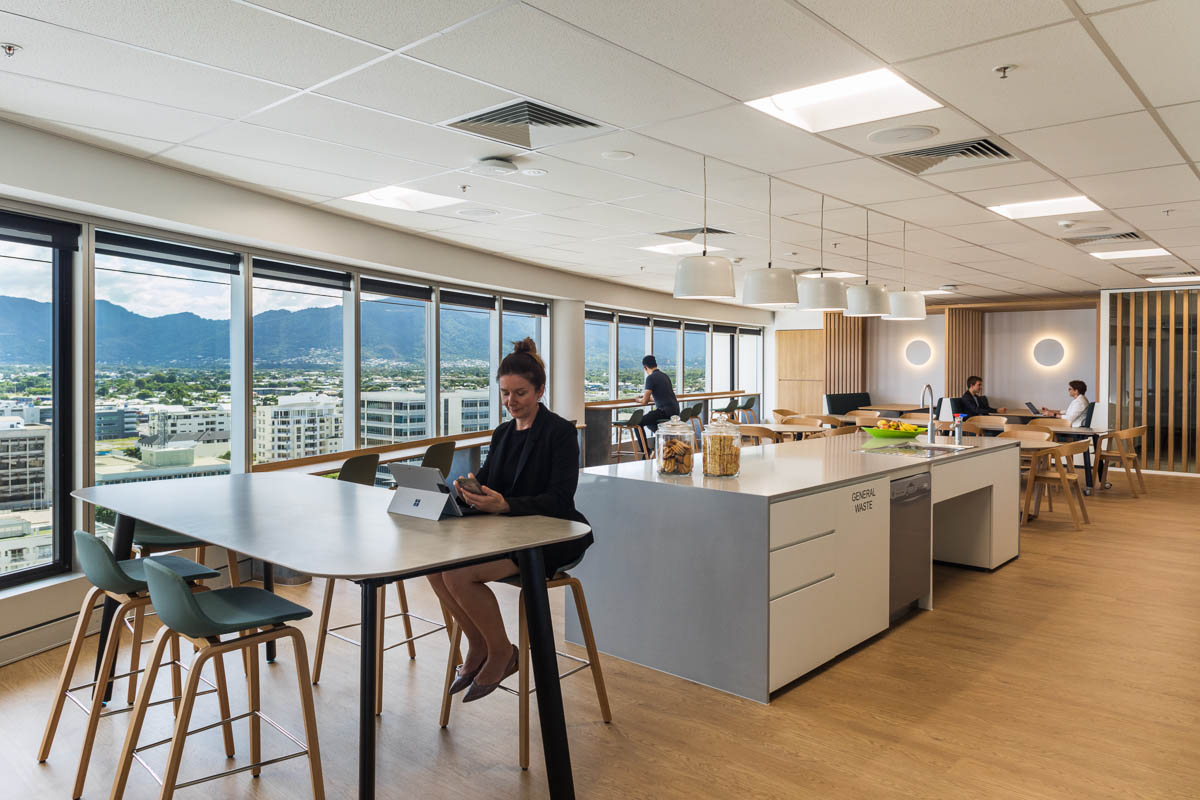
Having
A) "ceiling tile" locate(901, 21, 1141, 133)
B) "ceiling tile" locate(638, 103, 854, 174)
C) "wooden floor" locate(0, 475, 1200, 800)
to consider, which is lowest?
"wooden floor" locate(0, 475, 1200, 800)

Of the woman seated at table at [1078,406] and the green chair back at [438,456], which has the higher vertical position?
the woman seated at table at [1078,406]

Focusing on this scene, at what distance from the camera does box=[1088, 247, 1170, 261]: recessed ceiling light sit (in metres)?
7.79

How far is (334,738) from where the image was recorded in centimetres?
296

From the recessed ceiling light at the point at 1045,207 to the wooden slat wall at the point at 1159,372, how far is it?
6.66 meters

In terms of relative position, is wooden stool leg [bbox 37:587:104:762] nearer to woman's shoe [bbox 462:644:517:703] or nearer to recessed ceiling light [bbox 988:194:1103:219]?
woman's shoe [bbox 462:644:517:703]

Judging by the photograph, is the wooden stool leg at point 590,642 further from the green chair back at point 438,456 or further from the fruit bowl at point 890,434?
the fruit bowl at point 890,434

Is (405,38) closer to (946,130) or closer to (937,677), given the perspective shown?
(946,130)

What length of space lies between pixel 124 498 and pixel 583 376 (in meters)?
7.10

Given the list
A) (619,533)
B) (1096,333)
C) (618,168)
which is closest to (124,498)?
(619,533)

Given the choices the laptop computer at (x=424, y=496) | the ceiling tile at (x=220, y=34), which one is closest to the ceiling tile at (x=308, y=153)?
the ceiling tile at (x=220, y=34)

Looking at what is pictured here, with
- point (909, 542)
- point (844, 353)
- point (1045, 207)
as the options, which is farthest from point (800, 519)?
point (844, 353)

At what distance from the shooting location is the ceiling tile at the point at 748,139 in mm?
3836

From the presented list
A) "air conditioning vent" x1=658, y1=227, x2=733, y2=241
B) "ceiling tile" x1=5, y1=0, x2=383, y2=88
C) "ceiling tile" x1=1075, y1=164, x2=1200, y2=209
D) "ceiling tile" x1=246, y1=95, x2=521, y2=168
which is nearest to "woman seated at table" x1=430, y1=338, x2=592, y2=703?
"ceiling tile" x1=5, y1=0, x2=383, y2=88

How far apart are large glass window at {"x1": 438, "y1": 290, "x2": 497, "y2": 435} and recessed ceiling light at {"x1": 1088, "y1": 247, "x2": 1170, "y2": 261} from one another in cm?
661
